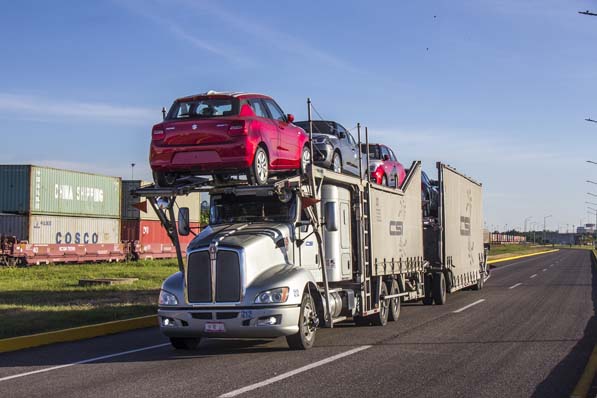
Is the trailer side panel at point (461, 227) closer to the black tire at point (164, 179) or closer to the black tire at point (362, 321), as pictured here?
the black tire at point (362, 321)

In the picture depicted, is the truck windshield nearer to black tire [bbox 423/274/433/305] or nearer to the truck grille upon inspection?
the truck grille

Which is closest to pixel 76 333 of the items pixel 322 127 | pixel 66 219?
pixel 322 127

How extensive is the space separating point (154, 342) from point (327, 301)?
317 cm

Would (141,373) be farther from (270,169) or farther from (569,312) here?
(569,312)

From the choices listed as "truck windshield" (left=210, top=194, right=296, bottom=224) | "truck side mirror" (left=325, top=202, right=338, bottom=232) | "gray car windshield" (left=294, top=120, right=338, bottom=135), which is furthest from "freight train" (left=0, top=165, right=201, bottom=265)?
"truck side mirror" (left=325, top=202, right=338, bottom=232)

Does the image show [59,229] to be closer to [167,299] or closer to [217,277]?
[167,299]

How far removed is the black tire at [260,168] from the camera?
37.7 feet

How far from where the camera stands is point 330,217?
12.1 m

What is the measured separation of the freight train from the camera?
39.2m

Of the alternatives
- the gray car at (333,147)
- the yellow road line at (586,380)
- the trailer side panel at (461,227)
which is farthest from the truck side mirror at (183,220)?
the trailer side panel at (461,227)

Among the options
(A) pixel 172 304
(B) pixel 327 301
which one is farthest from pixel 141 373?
(B) pixel 327 301

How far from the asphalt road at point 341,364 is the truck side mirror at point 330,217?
183 centimetres

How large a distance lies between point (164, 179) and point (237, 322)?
2768 mm

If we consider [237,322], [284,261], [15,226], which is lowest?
[237,322]
